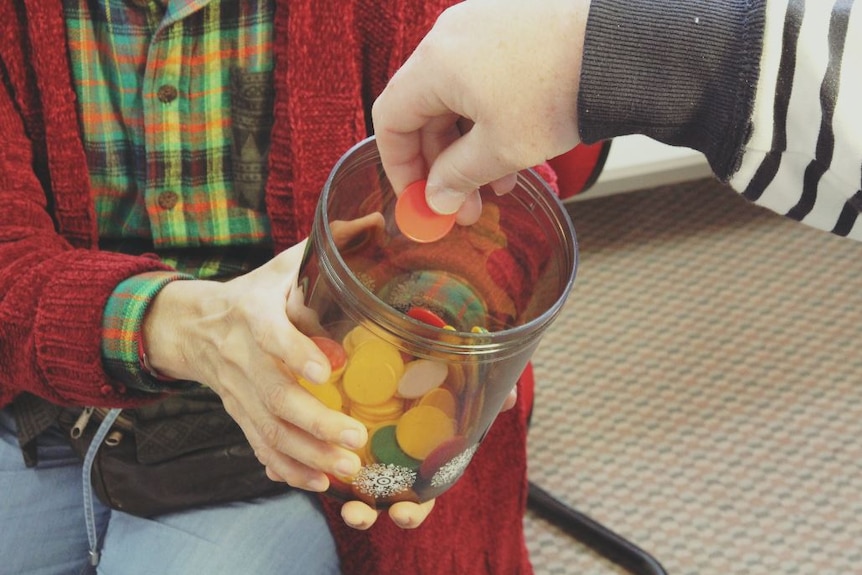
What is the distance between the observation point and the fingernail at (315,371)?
0.52m

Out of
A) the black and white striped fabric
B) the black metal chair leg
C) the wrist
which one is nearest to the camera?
the black and white striped fabric

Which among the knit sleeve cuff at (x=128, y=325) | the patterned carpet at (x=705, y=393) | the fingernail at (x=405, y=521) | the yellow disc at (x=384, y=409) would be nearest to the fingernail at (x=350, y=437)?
the yellow disc at (x=384, y=409)

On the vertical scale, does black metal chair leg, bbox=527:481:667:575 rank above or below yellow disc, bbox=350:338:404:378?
below

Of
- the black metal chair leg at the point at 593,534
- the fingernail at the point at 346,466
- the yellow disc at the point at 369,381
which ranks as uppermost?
the yellow disc at the point at 369,381

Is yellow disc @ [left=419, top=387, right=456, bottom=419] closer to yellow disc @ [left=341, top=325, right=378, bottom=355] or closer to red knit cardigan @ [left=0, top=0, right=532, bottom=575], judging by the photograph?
yellow disc @ [left=341, top=325, right=378, bottom=355]

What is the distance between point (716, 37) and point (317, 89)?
1.23ft

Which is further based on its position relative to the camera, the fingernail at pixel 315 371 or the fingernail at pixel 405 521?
the fingernail at pixel 405 521

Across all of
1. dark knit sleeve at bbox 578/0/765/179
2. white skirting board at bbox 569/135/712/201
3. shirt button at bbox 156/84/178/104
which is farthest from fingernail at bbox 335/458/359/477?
white skirting board at bbox 569/135/712/201

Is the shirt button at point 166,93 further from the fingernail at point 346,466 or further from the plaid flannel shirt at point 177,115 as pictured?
the fingernail at point 346,466

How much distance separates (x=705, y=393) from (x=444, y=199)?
92 centimetres

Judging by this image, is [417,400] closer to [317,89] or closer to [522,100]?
[522,100]

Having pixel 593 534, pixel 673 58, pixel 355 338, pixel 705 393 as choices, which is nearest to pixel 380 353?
pixel 355 338

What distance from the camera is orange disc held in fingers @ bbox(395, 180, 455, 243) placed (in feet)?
1.82

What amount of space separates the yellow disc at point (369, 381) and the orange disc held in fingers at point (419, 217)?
99mm
